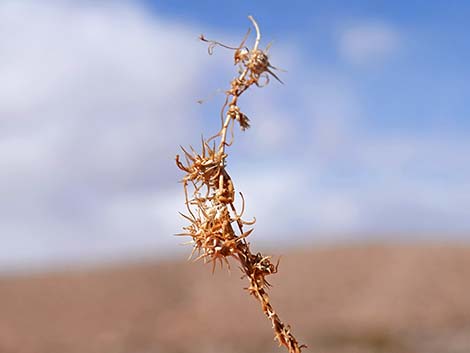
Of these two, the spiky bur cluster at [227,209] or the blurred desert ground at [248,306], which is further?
the blurred desert ground at [248,306]

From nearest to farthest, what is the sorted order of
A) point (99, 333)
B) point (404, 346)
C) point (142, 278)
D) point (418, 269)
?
point (404, 346) → point (99, 333) → point (418, 269) → point (142, 278)

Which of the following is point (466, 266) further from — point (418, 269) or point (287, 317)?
point (287, 317)

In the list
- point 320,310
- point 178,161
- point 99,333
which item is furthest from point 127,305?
point 178,161

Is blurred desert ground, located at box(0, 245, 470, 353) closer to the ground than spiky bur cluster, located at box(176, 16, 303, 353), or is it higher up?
higher up

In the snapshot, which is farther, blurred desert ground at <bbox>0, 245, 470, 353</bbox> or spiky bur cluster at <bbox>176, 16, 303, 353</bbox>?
blurred desert ground at <bbox>0, 245, 470, 353</bbox>

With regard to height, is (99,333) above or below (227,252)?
above

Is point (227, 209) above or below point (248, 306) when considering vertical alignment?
below

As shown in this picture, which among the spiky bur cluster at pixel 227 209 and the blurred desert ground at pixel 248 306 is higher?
the blurred desert ground at pixel 248 306

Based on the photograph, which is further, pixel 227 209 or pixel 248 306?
pixel 248 306
